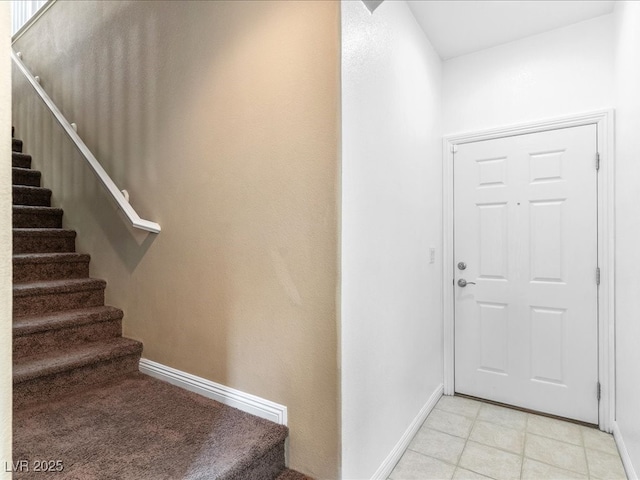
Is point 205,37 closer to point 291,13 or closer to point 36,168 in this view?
point 291,13

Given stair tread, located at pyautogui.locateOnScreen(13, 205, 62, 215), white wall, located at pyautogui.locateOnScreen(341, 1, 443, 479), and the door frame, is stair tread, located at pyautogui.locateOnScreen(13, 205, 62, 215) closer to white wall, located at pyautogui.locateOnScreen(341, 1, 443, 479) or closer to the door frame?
white wall, located at pyautogui.locateOnScreen(341, 1, 443, 479)

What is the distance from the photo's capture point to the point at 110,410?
160 centimetres

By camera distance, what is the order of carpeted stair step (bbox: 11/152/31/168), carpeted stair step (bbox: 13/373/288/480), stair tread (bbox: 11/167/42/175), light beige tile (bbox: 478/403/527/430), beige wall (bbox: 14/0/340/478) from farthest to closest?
carpeted stair step (bbox: 11/152/31/168), stair tread (bbox: 11/167/42/175), light beige tile (bbox: 478/403/527/430), beige wall (bbox: 14/0/340/478), carpeted stair step (bbox: 13/373/288/480)

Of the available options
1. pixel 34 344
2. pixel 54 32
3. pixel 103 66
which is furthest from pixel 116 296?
pixel 54 32

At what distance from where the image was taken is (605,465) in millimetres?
1844

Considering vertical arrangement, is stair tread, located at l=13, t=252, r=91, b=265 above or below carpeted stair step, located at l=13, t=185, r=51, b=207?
below

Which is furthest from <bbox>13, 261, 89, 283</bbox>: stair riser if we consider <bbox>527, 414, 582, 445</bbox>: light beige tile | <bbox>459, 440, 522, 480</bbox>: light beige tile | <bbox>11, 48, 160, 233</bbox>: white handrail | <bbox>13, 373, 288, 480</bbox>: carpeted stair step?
<bbox>527, 414, 582, 445</bbox>: light beige tile

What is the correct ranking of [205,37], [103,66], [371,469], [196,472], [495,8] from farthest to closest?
[103,66] → [495,8] → [205,37] → [371,469] → [196,472]

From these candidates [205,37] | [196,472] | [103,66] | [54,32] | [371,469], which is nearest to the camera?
[196,472]

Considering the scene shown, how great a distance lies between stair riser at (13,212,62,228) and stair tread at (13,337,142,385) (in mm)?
1200

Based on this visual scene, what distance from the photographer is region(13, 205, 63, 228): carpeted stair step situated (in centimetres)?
249

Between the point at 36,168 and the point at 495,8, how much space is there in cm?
378

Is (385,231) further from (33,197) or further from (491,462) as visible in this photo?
(33,197)

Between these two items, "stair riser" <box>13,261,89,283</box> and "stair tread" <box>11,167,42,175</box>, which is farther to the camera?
"stair tread" <box>11,167,42,175</box>
